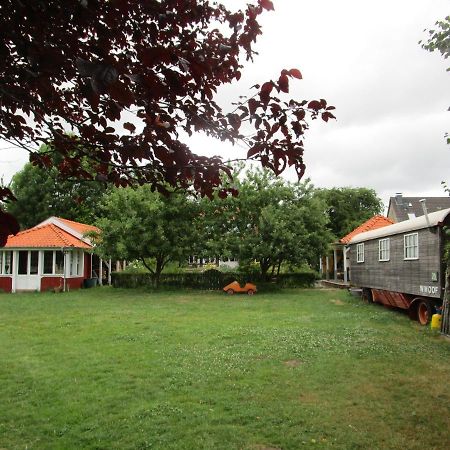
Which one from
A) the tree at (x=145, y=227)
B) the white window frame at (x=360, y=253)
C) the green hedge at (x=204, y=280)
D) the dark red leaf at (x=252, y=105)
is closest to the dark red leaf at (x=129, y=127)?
the dark red leaf at (x=252, y=105)

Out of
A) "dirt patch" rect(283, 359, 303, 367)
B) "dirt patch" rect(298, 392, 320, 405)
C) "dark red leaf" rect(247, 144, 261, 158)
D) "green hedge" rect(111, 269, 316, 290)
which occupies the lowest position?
"dirt patch" rect(298, 392, 320, 405)

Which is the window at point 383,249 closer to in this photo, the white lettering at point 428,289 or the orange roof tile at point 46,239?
the white lettering at point 428,289

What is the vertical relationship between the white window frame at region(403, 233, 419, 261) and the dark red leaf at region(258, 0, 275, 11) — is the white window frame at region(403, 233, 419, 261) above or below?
below

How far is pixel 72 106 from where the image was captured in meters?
4.04

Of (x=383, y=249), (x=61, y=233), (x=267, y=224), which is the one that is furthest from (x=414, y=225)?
(x=61, y=233)

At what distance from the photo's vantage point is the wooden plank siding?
11.4m

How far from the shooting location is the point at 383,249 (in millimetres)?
15625

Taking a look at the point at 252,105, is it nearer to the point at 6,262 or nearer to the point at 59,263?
the point at 59,263

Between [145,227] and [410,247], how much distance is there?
42.9 feet

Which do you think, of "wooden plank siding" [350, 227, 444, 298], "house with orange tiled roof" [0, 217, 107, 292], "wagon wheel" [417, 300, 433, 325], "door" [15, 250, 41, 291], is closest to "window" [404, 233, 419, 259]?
"wooden plank siding" [350, 227, 444, 298]

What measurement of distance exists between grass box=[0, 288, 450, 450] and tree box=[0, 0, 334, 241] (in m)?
2.67

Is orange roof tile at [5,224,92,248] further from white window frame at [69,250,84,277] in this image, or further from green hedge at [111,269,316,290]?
green hedge at [111,269,316,290]

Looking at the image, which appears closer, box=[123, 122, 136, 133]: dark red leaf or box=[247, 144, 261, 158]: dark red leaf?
box=[247, 144, 261, 158]: dark red leaf

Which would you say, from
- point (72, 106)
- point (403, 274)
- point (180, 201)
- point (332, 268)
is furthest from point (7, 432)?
point (332, 268)
